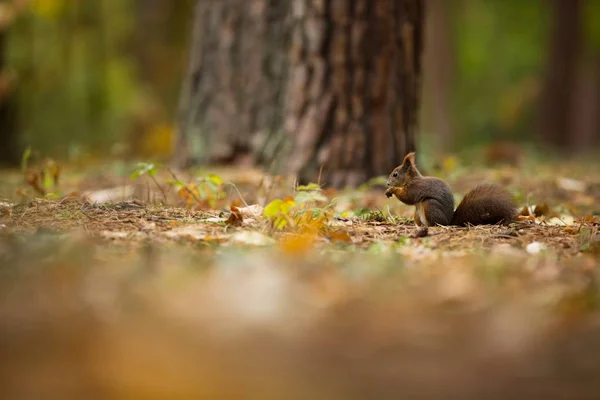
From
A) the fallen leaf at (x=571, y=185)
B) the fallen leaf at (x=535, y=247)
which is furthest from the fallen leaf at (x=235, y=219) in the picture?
the fallen leaf at (x=571, y=185)

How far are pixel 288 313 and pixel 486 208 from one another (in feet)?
6.50

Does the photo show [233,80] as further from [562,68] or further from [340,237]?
[562,68]

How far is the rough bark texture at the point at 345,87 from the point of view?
5.38m

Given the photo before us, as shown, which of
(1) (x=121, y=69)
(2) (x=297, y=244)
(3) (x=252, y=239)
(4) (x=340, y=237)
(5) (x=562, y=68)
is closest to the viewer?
(2) (x=297, y=244)

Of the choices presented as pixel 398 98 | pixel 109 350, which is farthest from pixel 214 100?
pixel 109 350

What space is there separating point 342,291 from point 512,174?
470cm

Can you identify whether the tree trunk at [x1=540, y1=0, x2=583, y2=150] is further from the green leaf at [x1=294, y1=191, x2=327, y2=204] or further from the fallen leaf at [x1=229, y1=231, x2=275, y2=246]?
the fallen leaf at [x1=229, y1=231, x2=275, y2=246]

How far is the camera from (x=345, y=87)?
5391 mm

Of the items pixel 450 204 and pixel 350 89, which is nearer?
pixel 450 204

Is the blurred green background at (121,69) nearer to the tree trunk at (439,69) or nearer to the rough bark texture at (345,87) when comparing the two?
the tree trunk at (439,69)

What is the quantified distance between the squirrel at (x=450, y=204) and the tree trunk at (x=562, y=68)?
38.8ft

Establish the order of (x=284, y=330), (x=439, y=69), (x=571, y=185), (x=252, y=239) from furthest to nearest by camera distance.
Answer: (x=439, y=69) < (x=571, y=185) < (x=252, y=239) < (x=284, y=330)

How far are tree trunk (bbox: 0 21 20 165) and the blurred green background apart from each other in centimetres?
5

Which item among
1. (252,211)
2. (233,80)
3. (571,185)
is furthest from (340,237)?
(233,80)
